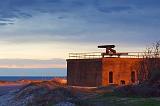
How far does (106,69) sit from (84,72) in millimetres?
3038

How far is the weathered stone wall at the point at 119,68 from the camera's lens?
5941 cm

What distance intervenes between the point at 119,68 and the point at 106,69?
1.77 meters

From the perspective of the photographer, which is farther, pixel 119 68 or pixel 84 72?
pixel 84 72

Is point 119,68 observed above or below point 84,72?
above

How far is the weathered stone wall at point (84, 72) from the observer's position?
59.8 meters

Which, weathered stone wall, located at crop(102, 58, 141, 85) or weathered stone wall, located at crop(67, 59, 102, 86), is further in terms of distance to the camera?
weathered stone wall, located at crop(67, 59, 102, 86)

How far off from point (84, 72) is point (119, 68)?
421 cm

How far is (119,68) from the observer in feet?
198

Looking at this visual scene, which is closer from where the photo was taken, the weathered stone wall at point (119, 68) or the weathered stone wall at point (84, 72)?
the weathered stone wall at point (119, 68)

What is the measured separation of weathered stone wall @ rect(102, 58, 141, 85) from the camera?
59.4 m

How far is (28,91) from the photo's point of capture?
132 feet

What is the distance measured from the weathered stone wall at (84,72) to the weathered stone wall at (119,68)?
59cm

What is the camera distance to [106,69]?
59.4m

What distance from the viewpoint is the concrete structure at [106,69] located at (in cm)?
5947
